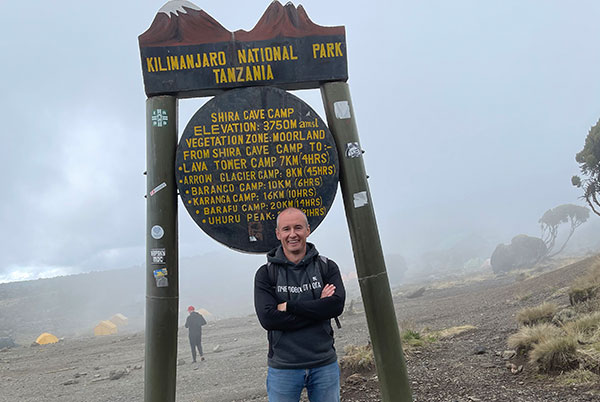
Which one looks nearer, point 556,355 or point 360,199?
point 360,199

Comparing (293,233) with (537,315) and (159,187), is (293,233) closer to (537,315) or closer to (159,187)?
(159,187)

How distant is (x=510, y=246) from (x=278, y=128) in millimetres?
59759

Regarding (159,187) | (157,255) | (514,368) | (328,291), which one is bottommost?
(514,368)

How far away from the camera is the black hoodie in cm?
261

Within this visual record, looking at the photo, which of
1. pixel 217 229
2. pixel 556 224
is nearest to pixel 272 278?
pixel 217 229

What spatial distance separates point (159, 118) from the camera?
3.61 m

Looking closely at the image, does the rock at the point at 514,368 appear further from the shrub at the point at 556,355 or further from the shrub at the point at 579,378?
the shrub at the point at 579,378

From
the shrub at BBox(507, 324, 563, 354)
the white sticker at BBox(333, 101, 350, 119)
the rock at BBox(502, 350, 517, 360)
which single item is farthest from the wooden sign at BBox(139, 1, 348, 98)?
the rock at BBox(502, 350, 517, 360)

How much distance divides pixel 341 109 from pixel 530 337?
189 inches

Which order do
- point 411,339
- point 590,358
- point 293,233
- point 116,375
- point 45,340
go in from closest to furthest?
point 293,233
point 590,358
point 411,339
point 116,375
point 45,340

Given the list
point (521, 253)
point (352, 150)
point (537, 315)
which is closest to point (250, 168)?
point (352, 150)

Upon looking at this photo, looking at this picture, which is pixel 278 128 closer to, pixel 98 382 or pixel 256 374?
pixel 256 374

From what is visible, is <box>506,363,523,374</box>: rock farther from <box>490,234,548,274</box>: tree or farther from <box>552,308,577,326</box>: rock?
<box>490,234,548,274</box>: tree

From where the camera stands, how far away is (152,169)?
3.56m
